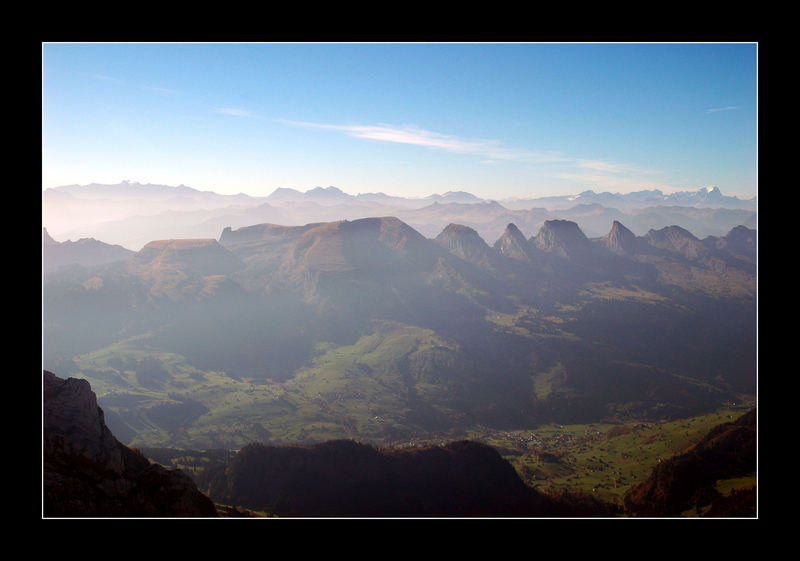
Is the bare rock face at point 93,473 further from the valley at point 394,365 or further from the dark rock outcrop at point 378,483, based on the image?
the valley at point 394,365

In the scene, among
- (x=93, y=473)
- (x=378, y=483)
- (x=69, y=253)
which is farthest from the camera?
(x=69, y=253)

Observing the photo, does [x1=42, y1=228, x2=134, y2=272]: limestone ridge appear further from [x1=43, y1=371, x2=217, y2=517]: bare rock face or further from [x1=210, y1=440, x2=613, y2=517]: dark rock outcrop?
[x1=43, y1=371, x2=217, y2=517]: bare rock face

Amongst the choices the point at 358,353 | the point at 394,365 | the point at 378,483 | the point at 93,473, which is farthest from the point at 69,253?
the point at 93,473

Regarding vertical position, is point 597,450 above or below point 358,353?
below

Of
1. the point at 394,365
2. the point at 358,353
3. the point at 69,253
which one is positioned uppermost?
the point at 69,253

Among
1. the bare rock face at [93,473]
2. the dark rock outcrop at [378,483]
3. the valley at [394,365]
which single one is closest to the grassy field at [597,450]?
the valley at [394,365]

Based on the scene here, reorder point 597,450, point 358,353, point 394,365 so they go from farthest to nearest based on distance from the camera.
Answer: point 358,353 < point 394,365 < point 597,450

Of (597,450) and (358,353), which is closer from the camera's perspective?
(597,450)

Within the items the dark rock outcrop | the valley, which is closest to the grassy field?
the valley

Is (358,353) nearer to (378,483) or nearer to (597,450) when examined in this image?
(597,450)
